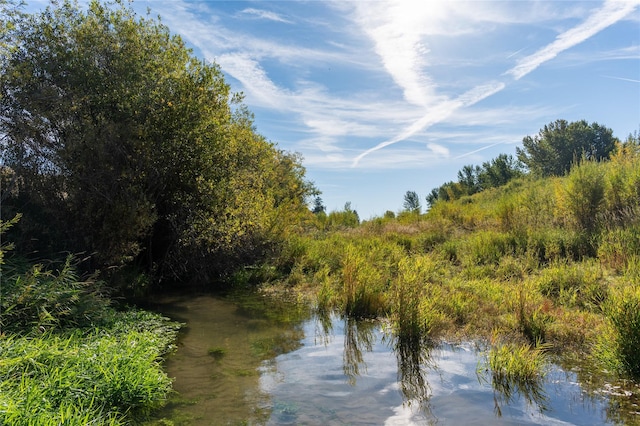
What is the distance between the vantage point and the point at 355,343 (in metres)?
6.82

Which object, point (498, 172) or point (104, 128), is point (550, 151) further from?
point (104, 128)

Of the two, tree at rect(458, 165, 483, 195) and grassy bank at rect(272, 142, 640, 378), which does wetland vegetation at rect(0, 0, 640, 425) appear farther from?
tree at rect(458, 165, 483, 195)

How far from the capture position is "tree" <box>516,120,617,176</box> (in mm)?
52487

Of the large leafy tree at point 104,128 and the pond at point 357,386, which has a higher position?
the large leafy tree at point 104,128

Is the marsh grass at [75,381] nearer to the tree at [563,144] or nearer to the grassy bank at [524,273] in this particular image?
the grassy bank at [524,273]

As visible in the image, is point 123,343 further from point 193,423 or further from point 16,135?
point 16,135

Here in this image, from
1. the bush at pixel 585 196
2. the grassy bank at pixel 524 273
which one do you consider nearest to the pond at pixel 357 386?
the grassy bank at pixel 524 273

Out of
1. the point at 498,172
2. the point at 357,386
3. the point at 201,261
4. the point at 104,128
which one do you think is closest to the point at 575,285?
the point at 357,386

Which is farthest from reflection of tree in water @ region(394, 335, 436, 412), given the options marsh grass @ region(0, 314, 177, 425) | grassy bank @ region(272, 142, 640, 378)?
marsh grass @ region(0, 314, 177, 425)

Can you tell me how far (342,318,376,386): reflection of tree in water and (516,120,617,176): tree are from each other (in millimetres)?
51943

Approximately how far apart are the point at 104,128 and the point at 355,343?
263 inches

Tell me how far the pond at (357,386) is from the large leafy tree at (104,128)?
12.4ft

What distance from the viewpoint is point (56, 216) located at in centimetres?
879

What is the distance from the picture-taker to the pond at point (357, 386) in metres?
4.28
